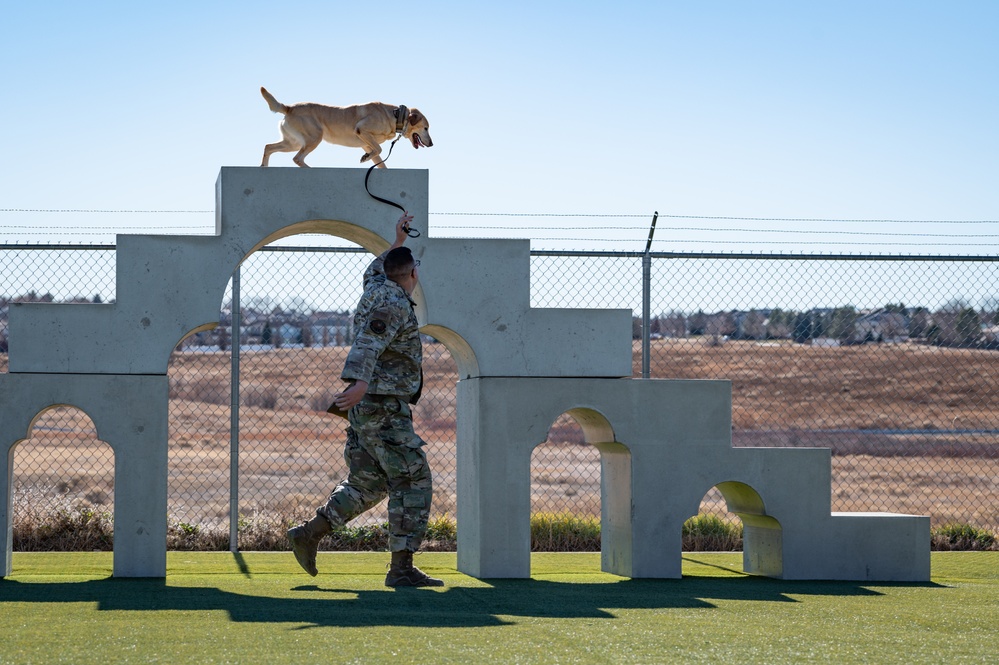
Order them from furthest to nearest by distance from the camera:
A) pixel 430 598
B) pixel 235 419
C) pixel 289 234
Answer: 1. pixel 235 419
2. pixel 289 234
3. pixel 430 598

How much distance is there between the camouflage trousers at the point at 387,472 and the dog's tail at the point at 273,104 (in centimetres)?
237

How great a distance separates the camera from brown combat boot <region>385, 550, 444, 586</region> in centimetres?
708

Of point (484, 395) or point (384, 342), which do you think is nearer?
point (384, 342)

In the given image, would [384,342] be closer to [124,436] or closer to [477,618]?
[477,618]

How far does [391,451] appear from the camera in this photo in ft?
23.0

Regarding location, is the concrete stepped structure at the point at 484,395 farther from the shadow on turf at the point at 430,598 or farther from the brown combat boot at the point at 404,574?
the brown combat boot at the point at 404,574

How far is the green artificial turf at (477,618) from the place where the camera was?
465 centimetres

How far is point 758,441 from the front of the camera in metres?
25.3

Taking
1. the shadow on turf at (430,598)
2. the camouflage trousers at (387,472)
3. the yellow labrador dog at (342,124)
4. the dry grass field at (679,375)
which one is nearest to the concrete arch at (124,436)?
the shadow on turf at (430,598)

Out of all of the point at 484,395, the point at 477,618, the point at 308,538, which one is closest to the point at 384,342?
the point at 308,538

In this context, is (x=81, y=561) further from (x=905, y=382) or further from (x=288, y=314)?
(x=905, y=382)

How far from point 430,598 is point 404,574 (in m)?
0.67

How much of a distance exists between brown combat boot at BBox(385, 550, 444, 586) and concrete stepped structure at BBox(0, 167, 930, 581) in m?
0.94

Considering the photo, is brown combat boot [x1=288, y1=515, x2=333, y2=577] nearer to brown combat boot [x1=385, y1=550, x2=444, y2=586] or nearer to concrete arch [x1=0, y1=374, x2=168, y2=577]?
brown combat boot [x1=385, y1=550, x2=444, y2=586]
